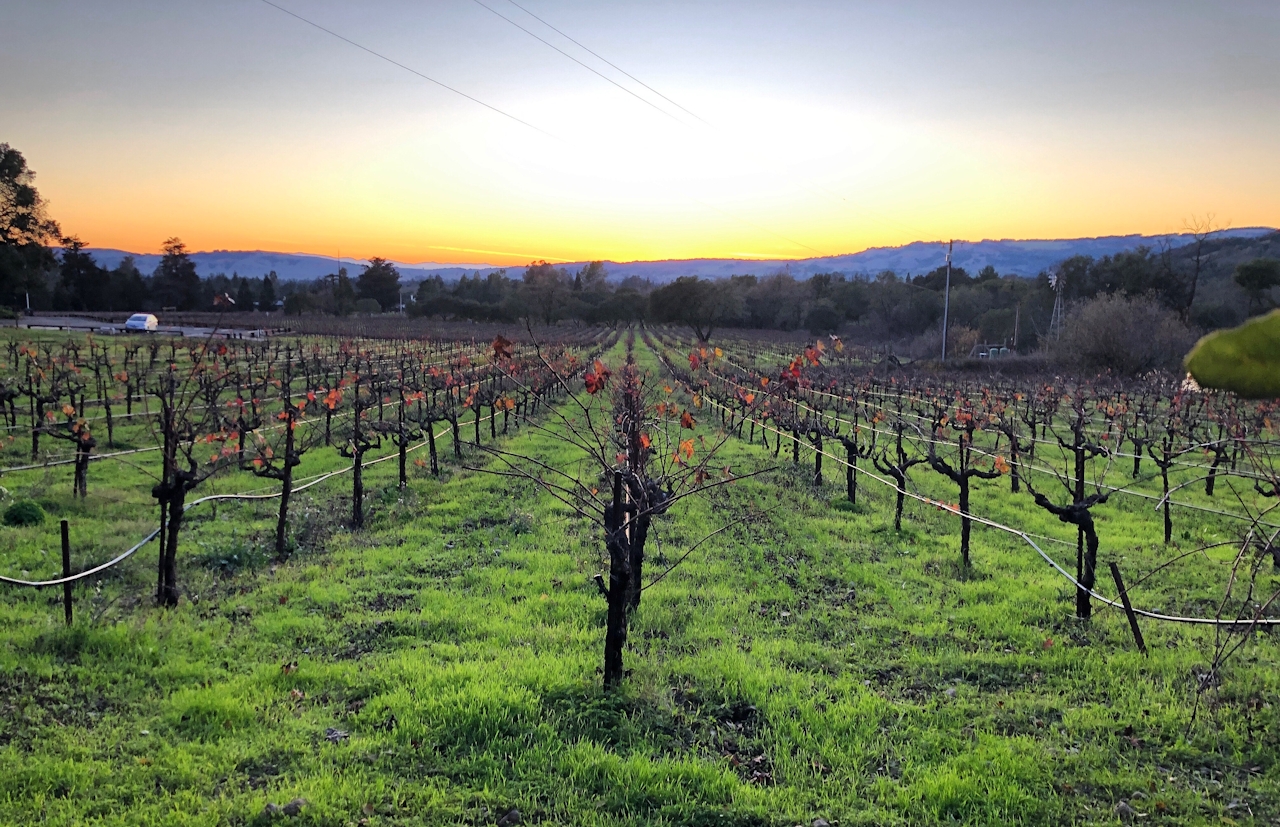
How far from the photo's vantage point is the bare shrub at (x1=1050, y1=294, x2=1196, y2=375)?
110ft

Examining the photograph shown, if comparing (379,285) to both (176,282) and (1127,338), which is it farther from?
(1127,338)

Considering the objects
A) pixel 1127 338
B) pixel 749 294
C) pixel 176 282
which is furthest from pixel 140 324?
pixel 749 294

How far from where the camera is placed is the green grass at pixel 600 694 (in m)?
4.79

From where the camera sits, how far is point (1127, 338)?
3416 centimetres

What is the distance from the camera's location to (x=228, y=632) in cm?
→ 704

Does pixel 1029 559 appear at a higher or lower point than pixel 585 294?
lower

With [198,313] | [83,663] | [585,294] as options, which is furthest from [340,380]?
[585,294]

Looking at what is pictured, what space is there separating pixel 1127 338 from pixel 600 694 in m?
35.9

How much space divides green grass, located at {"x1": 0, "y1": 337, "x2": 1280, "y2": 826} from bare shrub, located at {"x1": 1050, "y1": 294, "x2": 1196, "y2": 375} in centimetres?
2873

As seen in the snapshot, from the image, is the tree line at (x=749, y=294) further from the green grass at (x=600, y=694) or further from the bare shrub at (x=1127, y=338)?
the green grass at (x=600, y=694)

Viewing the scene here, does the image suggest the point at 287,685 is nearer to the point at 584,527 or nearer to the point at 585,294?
the point at 584,527

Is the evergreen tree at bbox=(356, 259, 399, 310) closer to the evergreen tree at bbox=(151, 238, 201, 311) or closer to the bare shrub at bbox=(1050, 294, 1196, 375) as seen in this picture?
the evergreen tree at bbox=(151, 238, 201, 311)

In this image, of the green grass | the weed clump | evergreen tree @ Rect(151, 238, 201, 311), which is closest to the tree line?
evergreen tree @ Rect(151, 238, 201, 311)

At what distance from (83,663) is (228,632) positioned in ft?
3.57
